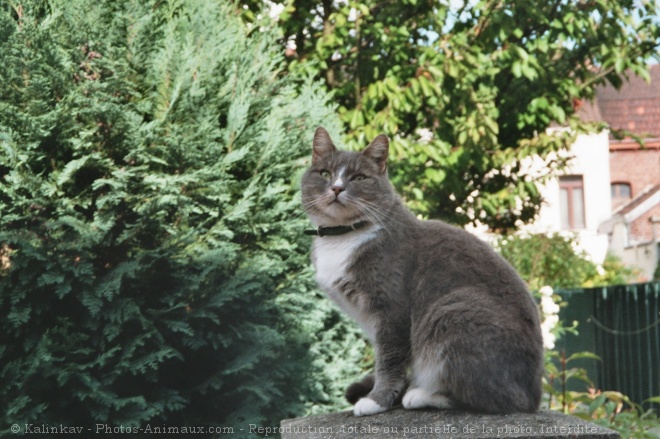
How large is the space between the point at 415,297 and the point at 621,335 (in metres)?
7.75

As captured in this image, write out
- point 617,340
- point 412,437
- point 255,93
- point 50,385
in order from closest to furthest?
point 412,437 < point 50,385 < point 255,93 < point 617,340

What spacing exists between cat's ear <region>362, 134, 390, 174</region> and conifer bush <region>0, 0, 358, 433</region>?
1005 mm

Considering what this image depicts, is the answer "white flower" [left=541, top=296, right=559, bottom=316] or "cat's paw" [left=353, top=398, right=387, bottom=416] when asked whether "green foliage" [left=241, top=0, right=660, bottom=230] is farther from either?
"cat's paw" [left=353, top=398, right=387, bottom=416]

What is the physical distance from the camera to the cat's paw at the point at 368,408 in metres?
2.52

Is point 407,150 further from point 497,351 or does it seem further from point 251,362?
point 497,351

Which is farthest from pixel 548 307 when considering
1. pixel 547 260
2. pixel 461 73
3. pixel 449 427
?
pixel 547 260

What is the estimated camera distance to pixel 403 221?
2.80 metres

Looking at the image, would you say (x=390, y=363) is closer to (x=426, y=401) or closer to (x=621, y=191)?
(x=426, y=401)

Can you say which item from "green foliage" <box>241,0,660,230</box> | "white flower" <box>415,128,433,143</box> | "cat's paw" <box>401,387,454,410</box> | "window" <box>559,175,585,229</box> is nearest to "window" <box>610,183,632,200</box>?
"window" <box>559,175,585,229</box>

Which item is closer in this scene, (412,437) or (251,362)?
(412,437)

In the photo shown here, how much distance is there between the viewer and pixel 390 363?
102 inches

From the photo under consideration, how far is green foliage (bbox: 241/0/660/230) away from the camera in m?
5.99

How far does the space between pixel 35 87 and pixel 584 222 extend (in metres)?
23.8

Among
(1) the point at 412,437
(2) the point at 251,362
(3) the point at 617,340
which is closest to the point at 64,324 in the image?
(2) the point at 251,362
